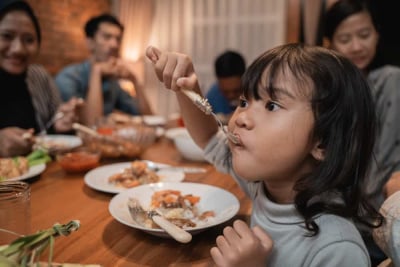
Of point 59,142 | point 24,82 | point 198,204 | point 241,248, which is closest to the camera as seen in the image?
point 241,248

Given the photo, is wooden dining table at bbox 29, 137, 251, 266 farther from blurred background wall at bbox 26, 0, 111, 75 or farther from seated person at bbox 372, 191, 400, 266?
blurred background wall at bbox 26, 0, 111, 75

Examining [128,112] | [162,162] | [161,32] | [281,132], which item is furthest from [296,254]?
[161,32]

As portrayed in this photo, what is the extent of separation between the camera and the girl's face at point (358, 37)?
1.66 metres

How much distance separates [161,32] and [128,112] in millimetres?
2359

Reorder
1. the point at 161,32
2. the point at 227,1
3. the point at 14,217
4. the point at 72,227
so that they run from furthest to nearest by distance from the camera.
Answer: the point at 161,32
the point at 227,1
the point at 14,217
the point at 72,227

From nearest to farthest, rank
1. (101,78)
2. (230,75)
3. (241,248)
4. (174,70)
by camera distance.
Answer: (241,248) → (174,70) → (101,78) → (230,75)

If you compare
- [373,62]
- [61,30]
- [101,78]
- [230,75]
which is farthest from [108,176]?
[61,30]

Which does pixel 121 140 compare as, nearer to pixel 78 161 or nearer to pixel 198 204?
pixel 78 161

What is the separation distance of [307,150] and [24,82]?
188 centimetres

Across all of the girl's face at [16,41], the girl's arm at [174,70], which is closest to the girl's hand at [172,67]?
the girl's arm at [174,70]

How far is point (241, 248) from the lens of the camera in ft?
2.11

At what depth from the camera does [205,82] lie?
196 inches

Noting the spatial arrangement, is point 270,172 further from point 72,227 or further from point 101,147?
point 101,147

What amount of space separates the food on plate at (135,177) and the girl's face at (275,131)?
1.58ft
